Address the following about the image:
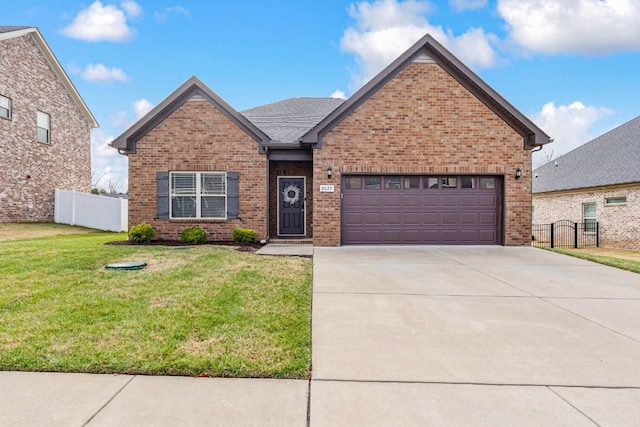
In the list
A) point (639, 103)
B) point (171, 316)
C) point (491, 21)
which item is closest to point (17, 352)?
point (171, 316)

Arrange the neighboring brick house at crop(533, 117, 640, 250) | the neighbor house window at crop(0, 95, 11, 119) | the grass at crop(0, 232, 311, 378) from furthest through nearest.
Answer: the neighboring brick house at crop(533, 117, 640, 250), the neighbor house window at crop(0, 95, 11, 119), the grass at crop(0, 232, 311, 378)

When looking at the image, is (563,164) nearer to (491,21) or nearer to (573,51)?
(573,51)

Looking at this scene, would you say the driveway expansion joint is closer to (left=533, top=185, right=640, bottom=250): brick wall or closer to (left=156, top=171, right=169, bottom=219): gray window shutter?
(left=156, top=171, right=169, bottom=219): gray window shutter

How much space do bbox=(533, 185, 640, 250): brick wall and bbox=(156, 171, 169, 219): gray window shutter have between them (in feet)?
62.8

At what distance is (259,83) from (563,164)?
19.4 metres

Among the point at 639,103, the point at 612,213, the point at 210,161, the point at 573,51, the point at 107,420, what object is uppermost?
the point at 573,51

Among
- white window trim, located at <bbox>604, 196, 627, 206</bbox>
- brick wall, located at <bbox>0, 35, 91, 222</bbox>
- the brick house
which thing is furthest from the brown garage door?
brick wall, located at <bbox>0, 35, 91, 222</bbox>

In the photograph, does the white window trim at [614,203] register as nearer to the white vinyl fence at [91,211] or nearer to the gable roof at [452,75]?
the gable roof at [452,75]

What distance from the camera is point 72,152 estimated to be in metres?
20.0

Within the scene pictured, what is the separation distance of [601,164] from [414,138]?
1427 cm

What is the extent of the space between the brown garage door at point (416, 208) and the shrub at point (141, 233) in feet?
19.4

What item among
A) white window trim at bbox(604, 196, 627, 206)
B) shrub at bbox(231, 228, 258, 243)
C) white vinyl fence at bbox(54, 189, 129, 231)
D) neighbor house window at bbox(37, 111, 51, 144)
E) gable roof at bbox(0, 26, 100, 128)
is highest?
gable roof at bbox(0, 26, 100, 128)

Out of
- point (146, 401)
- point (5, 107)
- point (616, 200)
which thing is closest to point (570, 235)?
point (616, 200)

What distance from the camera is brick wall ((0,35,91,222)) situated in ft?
51.0
